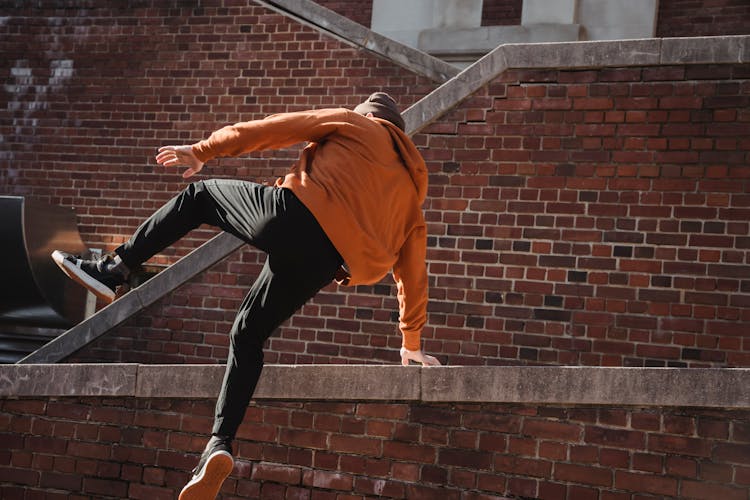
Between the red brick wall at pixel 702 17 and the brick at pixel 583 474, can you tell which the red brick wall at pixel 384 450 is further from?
the red brick wall at pixel 702 17

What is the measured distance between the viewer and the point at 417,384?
370 cm

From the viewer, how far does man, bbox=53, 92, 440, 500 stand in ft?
10.8

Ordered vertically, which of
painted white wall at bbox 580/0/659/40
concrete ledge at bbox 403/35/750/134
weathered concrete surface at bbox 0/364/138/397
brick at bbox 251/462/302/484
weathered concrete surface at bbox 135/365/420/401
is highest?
painted white wall at bbox 580/0/659/40

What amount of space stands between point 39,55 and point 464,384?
22.1 ft

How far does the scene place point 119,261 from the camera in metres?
3.63

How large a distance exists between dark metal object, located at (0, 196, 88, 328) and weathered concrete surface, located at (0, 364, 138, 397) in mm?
3975

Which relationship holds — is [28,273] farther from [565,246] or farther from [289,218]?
[289,218]

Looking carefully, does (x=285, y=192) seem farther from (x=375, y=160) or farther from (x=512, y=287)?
(x=512, y=287)

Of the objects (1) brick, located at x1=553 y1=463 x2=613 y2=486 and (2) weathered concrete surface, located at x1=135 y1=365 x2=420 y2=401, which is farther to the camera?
(2) weathered concrete surface, located at x1=135 y1=365 x2=420 y2=401

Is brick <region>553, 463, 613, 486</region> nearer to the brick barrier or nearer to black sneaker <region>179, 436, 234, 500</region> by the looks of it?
the brick barrier

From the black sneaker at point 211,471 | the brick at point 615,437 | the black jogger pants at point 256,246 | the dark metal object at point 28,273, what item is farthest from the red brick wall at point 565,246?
the black sneaker at point 211,471

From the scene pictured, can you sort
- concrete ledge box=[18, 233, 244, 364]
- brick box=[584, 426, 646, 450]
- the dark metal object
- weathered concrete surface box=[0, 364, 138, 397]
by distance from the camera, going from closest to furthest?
brick box=[584, 426, 646, 450], weathered concrete surface box=[0, 364, 138, 397], concrete ledge box=[18, 233, 244, 364], the dark metal object

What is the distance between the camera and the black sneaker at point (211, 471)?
330 centimetres

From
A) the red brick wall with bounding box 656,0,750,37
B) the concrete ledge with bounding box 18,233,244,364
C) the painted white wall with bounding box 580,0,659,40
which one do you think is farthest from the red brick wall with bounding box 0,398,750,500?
the red brick wall with bounding box 656,0,750,37
